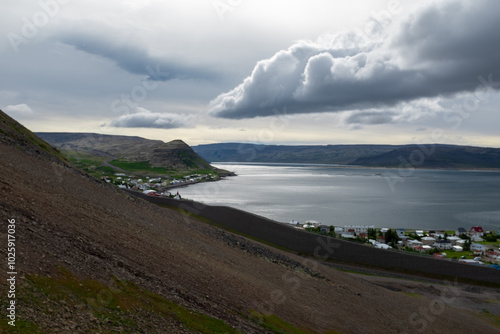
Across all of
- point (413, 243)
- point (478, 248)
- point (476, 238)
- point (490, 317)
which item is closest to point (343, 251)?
point (490, 317)

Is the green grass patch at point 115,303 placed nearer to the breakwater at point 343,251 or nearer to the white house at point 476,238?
the breakwater at point 343,251

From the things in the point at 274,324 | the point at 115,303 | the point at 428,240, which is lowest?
the point at 428,240

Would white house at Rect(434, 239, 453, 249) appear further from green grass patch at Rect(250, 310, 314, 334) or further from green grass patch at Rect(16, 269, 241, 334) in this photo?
Result: green grass patch at Rect(16, 269, 241, 334)

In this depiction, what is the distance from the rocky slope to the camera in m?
12.6

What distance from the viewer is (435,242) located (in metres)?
64.9

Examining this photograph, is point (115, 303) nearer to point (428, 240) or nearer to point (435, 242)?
point (435, 242)

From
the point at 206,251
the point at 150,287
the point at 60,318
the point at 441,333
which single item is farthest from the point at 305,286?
the point at 60,318

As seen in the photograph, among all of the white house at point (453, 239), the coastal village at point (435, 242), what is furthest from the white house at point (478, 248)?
the white house at point (453, 239)

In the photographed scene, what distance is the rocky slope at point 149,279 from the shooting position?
12641 mm

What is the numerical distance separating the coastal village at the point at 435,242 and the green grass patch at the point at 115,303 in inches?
1637

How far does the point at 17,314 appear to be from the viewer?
401 inches

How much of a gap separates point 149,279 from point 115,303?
371cm

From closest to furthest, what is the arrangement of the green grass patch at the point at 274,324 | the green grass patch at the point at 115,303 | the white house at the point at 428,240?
the green grass patch at the point at 115,303 → the green grass patch at the point at 274,324 → the white house at the point at 428,240

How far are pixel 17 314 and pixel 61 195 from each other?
15.2 metres
